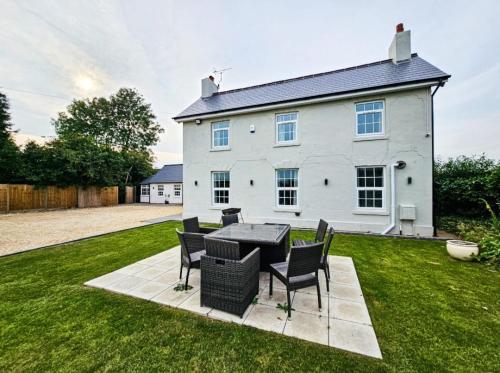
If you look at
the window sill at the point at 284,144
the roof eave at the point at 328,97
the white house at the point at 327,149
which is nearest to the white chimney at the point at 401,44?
the white house at the point at 327,149

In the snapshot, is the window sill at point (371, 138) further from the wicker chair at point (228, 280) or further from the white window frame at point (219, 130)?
the wicker chair at point (228, 280)

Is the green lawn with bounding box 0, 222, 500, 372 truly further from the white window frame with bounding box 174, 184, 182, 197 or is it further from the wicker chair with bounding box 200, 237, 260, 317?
the white window frame with bounding box 174, 184, 182, 197

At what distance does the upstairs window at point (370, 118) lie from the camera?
26.8 ft

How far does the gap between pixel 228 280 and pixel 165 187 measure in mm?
25720

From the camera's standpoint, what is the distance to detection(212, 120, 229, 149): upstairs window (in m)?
10.8

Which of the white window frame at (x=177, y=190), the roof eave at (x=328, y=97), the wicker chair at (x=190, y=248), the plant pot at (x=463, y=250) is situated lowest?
the plant pot at (x=463, y=250)

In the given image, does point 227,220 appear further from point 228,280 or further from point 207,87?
point 207,87

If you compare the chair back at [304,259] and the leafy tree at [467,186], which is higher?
the leafy tree at [467,186]

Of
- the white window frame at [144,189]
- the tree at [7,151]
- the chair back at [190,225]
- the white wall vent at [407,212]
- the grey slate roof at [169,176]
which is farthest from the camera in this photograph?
the white window frame at [144,189]

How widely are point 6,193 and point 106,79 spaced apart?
11.9m

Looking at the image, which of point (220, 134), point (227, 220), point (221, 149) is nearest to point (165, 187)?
point (220, 134)

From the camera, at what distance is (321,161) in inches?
352

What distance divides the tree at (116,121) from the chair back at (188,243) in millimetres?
33103

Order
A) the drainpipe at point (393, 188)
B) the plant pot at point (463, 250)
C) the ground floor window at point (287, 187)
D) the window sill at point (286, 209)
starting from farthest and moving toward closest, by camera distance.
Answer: the ground floor window at point (287, 187) < the window sill at point (286, 209) < the drainpipe at point (393, 188) < the plant pot at point (463, 250)
